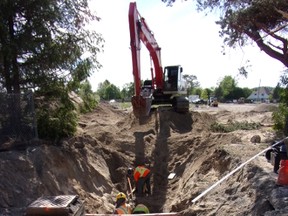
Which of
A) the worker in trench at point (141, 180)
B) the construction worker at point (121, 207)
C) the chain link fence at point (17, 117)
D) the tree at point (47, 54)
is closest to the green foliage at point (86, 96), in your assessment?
the tree at point (47, 54)

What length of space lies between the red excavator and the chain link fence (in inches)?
152

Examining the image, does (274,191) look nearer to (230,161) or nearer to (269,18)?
(230,161)

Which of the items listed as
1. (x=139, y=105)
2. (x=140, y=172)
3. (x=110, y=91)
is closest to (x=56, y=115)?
(x=139, y=105)

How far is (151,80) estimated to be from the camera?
19.3m

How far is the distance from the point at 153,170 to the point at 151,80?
7261 millimetres

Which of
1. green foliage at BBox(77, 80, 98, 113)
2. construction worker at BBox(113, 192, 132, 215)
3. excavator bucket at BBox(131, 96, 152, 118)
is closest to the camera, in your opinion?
construction worker at BBox(113, 192, 132, 215)

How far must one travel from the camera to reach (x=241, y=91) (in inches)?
4717

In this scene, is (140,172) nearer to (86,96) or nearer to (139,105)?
(139,105)

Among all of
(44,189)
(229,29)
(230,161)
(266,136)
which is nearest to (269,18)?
(229,29)

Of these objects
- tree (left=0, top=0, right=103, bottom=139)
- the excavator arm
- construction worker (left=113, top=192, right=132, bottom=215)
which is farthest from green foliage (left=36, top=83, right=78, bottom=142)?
construction worker (left=113, top=192, right=132, bottom=215)

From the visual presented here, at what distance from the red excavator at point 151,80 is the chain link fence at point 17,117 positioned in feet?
12.7

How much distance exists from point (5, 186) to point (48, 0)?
5504mm

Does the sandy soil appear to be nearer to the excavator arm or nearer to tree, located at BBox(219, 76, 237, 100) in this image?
the excavator arm

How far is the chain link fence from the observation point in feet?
30.7
